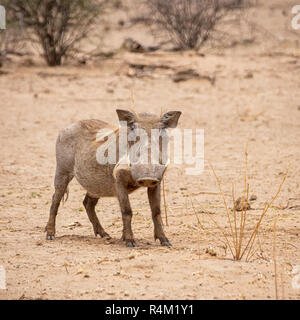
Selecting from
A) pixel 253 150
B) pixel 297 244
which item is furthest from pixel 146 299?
pixel 253 150

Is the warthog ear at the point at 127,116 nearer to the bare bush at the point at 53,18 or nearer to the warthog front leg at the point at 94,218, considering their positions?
the warthog front leg at the point at 94,218

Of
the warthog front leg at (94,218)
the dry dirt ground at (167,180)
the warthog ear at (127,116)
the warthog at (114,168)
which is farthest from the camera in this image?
the warthog front leg at (94,218)

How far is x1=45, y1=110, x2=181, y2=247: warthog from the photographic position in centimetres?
468

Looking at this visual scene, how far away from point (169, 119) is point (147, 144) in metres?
0.39

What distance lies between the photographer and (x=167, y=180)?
7875 millimetres

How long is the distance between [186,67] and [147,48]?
1889 millimetres

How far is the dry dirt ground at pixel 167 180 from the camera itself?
406cm

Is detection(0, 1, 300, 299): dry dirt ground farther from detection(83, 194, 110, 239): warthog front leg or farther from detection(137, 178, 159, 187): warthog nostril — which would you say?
detection(137, 178, 159, 187): warthog nostril

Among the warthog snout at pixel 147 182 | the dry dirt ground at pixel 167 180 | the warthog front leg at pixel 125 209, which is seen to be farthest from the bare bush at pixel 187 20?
the warthog snout at pixel 147 182

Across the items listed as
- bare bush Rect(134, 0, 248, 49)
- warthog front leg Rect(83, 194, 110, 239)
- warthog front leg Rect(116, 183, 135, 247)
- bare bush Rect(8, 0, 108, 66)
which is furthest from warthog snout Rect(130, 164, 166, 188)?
bare bush Rect(134, 0, 248, 49)

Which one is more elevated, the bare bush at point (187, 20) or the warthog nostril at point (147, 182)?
the bare bush at point (187, 20)

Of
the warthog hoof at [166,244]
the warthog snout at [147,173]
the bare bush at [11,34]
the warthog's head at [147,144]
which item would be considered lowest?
the warthog hoof at [166,244]

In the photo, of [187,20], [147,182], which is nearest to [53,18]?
[187,20]

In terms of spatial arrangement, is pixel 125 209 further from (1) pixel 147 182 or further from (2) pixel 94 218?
(2) pixel 94 218
